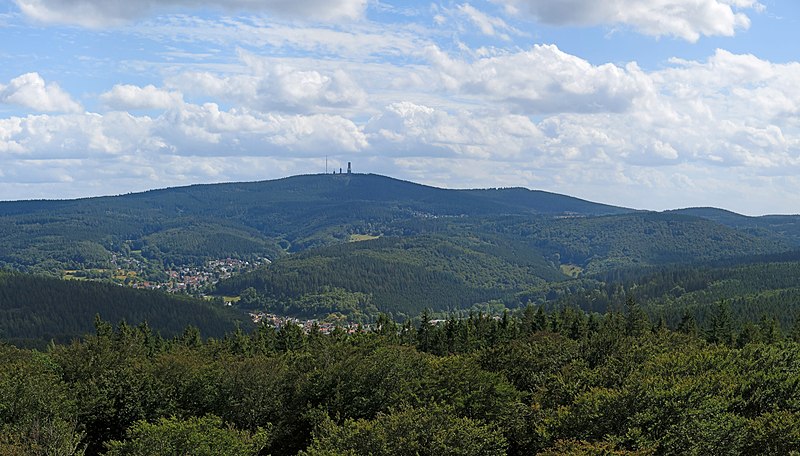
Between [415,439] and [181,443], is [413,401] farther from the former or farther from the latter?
[181,443]

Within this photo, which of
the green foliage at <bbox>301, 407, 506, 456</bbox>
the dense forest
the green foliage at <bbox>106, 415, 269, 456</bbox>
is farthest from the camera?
the green foliage at <bbox>106, 415, 269, 456</bbox>

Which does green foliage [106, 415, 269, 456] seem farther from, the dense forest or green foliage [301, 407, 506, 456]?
green foliage [301, 407, 506, 456]

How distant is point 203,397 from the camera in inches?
2537

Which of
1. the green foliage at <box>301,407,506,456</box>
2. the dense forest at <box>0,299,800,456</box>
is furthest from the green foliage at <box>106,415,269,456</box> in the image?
the green foliage at <box>301,407,506,456</box>

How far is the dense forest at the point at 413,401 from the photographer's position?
43562 mm

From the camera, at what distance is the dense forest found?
4356 centimetres

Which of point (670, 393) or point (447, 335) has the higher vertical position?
point (670, 393)

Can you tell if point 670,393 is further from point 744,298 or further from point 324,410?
point 744,298

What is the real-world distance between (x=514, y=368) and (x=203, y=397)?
3224cm

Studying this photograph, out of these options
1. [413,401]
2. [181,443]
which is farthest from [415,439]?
[413,401]

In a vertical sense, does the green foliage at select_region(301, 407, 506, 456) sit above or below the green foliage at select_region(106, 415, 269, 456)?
above

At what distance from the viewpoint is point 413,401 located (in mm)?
61000

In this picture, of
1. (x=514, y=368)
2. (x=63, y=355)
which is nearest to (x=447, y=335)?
(x=514, y=368)

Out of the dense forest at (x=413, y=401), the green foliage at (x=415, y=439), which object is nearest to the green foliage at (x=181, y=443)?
the dense forest at (x=413, y=401)
